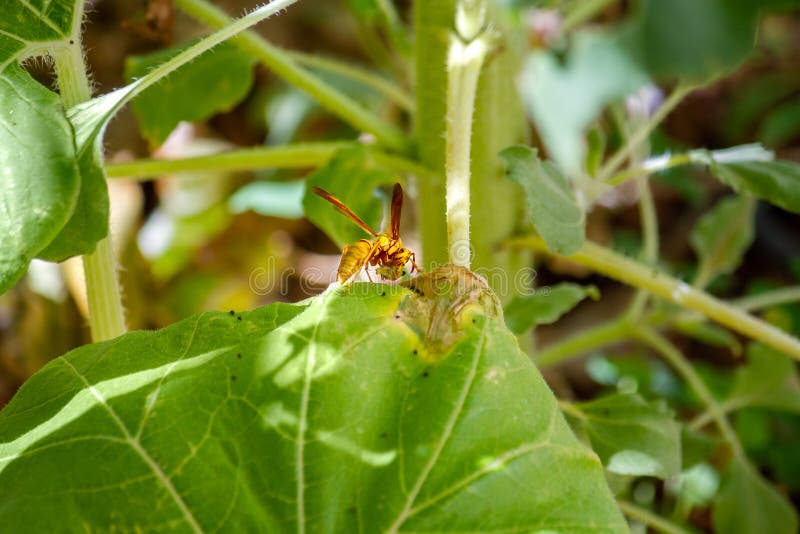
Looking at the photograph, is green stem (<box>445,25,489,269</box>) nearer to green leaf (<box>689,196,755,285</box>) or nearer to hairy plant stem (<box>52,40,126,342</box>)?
hairy plant stem (<box>52,40,126,342</box>)

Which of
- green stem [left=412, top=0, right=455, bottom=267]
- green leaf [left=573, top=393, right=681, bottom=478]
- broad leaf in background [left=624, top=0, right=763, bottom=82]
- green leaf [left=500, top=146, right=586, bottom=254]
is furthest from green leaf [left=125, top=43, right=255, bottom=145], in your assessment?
broad leaf in background [left=624, top=0, right=763, bottom=82]

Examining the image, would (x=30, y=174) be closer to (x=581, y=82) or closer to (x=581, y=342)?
(x=581, y=82)

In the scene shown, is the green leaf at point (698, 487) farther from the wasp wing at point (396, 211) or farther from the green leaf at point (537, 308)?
the wasp wing at point (396, 211)

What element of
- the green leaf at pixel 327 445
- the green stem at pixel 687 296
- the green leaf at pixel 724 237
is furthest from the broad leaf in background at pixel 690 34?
the green leaf at pixel 724 237

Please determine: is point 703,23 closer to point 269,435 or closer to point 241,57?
point 269,435

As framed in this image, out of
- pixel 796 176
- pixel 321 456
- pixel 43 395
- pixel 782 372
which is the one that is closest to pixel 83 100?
pixel 43 395

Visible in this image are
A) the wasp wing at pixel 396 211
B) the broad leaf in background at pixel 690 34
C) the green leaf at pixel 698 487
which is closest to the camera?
the broad leaf in background at pixel 690 34

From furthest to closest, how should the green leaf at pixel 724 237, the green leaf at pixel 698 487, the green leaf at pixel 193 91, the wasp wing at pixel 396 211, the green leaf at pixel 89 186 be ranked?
the green leaf at pixel 698 487 → the green leaf at pixel 724 237 → the green leaf at pixel 193 91 → the wasp wing at pixel 396 211 → the green leaf at pixel 89 186

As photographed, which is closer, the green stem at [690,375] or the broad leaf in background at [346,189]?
the broad leaf in background at [346,189]

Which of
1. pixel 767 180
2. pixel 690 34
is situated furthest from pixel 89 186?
pixel 767 180
